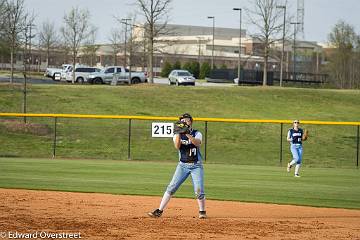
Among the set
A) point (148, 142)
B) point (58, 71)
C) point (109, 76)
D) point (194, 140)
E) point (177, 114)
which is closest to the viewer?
point (194, 140)

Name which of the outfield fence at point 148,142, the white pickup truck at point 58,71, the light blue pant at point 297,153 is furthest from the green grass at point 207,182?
the white pickup truck at point 58,71

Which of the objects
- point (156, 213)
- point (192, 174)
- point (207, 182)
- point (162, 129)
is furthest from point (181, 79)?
point (192, 174)

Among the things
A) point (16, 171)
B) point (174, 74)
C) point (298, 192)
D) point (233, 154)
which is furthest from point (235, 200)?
point (174, 74)

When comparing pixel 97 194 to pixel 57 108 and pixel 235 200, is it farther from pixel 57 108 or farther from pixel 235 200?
pixel 57 108

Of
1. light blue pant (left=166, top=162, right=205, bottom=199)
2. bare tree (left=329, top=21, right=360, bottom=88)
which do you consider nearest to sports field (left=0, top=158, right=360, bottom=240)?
light blue pant (left=166, top=162, right=205, bottom=199)

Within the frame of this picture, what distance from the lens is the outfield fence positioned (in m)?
32.9

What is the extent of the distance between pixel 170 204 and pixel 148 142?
20.2 meters

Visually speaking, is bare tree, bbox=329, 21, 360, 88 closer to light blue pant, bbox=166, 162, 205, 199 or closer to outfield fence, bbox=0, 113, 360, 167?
outfield fence, bbox=0, 113, 360, 167

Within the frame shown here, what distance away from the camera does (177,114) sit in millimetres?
43781

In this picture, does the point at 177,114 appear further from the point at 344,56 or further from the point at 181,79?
the point at 344,56

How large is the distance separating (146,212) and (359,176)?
13.4 m

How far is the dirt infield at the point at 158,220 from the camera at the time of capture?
38.0 feet

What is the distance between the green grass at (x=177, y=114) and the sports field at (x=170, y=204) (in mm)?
8766

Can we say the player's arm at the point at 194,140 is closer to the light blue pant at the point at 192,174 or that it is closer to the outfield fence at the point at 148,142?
the light blue pant at the point at 192,174
